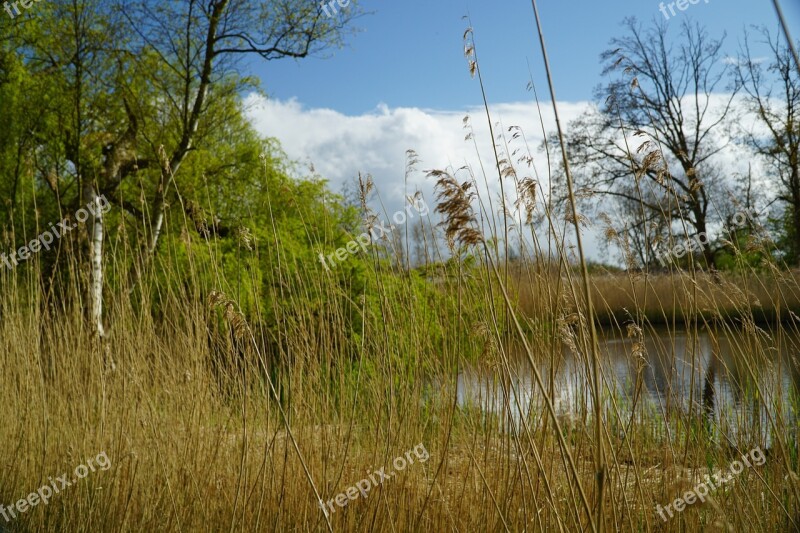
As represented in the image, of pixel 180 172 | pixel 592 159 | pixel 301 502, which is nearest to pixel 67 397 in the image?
pixel 301 502

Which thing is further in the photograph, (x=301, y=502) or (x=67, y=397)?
(x=67, y=397)

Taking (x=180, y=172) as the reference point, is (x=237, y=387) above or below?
below

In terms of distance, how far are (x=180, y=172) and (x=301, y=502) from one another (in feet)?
34.9

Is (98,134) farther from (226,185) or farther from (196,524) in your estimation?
(196,524)

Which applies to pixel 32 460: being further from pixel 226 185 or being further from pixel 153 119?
pixel 226 185

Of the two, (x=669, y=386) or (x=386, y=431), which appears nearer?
(x=669, y=386)

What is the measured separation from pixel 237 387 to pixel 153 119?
8.68m

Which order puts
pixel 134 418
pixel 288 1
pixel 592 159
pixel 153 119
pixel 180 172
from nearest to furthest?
1. pixel 134 418
2. pixel 288 1
3. pixel 153 119
4. pixel 180 172
5. pixel 592 159

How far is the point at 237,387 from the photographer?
3338 mm

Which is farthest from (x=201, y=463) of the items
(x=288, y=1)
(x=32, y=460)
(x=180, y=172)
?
(x=180, y=172)

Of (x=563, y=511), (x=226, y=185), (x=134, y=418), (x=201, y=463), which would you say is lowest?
(x=563, y=511)

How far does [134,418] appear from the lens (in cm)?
283

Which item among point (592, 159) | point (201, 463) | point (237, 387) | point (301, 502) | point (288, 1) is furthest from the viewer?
point (592, 159)

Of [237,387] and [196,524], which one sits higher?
[237,387]
